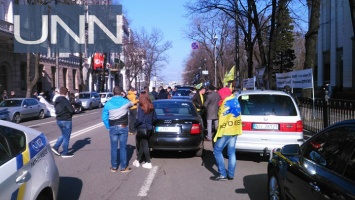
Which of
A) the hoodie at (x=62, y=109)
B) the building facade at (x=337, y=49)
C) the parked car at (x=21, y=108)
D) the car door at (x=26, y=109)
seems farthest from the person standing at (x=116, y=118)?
the building facade at (x=337, y=49)

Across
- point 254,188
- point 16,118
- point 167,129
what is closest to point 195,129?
point 167,129

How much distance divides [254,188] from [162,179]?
5.63 feet

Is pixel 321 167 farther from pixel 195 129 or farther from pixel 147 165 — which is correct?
pixel 195 129

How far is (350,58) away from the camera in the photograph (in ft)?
107

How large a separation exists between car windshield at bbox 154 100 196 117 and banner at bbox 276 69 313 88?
17.8ft

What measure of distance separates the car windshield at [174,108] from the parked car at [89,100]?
2415 cm

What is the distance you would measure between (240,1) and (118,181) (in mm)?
19274

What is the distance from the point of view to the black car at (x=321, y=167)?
311 cm

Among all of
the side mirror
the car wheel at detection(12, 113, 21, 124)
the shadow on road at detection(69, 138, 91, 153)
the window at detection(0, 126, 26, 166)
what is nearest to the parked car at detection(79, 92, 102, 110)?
the car wheel at detection(12, 113, 21, 124)

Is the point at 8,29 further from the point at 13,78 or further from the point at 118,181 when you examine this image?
the point at 118,181

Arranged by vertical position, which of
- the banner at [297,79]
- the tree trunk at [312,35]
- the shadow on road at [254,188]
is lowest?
the shadow on road at [254,188]

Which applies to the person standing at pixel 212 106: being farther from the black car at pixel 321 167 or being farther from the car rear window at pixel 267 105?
the black car at pixel 321 167

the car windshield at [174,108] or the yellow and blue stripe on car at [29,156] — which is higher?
the car windshield at [174,108]

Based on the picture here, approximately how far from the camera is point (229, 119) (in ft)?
21.6
